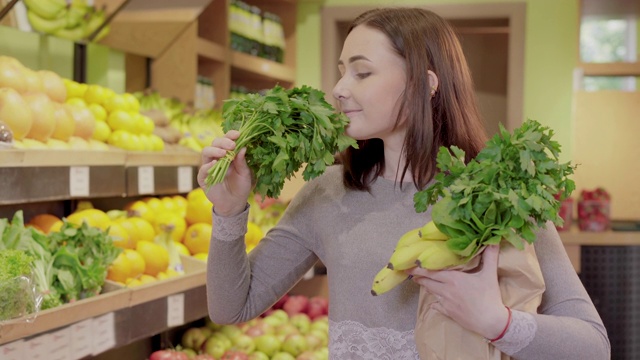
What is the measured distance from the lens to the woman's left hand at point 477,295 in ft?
4.43

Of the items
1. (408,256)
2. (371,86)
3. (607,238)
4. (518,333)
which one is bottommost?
(607,238)

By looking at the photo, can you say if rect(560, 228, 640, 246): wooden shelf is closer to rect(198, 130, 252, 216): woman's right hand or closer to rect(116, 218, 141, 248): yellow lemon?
rect(116, 218, 141, 248): yellow lemon

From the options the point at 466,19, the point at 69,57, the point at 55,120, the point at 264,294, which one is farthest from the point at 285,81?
the point at 264,294

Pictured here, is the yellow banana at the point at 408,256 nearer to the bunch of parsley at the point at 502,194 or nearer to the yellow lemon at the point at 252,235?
the bunch of parsley at the point at 502,194

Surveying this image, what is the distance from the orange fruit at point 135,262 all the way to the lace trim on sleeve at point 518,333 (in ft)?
4.61

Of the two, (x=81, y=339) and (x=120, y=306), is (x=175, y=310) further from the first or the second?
(x=81, y=339)

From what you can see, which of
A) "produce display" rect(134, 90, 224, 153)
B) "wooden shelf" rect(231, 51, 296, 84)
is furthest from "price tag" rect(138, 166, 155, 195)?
"wooden shelf" rect(231, 51, 296, 84)

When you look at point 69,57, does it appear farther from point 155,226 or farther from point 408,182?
point 408,182

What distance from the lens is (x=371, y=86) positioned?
1687 mm

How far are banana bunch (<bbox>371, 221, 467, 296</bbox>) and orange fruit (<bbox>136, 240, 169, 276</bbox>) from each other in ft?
4.40

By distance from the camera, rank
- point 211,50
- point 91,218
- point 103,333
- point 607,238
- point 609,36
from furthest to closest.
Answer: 1. point 609,36
2. point 607,238
3. point 211,50
4. point 91,218
5. point 103,333

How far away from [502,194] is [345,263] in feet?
1.76

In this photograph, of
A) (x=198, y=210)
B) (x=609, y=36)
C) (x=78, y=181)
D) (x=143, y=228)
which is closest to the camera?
(x=78, y=181)

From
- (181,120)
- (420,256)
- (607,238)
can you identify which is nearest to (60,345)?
(420,256)
